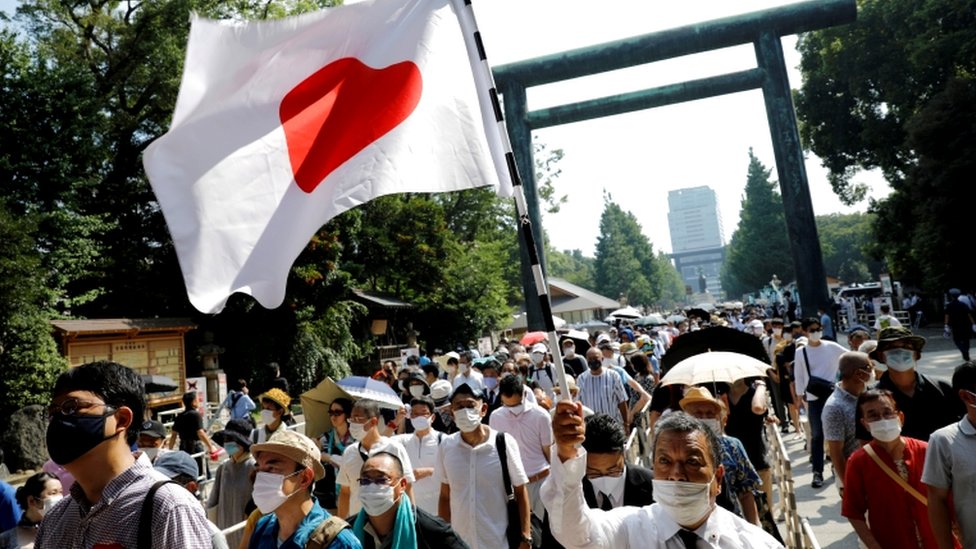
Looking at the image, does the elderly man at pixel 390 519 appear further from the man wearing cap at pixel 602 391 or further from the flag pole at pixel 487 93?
the man wearing cap at pixel 602 391

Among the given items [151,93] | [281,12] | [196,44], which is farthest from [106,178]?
[196,44]

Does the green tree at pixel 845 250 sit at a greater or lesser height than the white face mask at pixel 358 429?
greater

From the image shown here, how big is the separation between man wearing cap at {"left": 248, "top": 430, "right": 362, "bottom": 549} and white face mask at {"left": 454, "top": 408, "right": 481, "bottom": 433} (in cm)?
158

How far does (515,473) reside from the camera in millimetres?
4801

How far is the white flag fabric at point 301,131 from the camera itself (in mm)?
3705

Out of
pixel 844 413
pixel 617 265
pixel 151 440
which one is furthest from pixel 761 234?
pixel 151 440

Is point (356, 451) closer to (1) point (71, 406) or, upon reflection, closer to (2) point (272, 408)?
(2) point (272, 408)

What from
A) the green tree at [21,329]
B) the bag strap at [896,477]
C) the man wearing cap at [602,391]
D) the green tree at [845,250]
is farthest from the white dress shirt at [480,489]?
the green tree at [845,250]

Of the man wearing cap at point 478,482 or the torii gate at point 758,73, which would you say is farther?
the torii gate at point 758,73

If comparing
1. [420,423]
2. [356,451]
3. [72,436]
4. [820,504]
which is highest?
[72,436]

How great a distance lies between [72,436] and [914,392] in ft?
16.2

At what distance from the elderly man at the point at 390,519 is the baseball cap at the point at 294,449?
28cm

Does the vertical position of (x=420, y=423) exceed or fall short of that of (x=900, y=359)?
it falls short

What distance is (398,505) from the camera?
360cm
